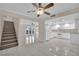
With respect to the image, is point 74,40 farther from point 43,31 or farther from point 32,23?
point 32,23

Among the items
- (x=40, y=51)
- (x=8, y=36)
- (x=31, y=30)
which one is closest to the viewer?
(x=40, y=51)

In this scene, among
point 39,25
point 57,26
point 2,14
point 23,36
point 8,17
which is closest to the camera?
point 2,14

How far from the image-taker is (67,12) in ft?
14.9

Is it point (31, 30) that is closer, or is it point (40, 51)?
point (40, 51)

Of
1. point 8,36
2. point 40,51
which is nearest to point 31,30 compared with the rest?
A: point 8,36

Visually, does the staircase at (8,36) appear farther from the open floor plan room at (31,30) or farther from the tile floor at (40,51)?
the tile floor at (40,51)

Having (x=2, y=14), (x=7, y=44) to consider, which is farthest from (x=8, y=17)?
(x=7, y=44)

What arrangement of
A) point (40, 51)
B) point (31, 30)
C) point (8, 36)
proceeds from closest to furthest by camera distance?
1. point (40, 51)
2. point (8, 36)
3. point (31, 30)

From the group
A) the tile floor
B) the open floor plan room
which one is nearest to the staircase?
the open floor plan room

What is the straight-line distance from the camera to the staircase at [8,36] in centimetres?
439

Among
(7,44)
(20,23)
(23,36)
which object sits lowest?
(7,44)

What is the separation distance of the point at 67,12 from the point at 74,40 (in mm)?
2108

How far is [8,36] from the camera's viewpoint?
4.75m

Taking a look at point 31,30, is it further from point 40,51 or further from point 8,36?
point 40,51
